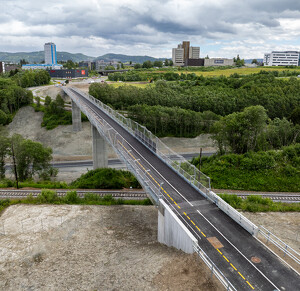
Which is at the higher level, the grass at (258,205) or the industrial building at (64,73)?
the industrial building at (64,73)

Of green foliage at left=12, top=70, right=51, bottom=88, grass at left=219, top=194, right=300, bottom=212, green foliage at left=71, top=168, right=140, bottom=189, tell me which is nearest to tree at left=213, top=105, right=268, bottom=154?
grass at left=219, top=194, right=300, bottom=212

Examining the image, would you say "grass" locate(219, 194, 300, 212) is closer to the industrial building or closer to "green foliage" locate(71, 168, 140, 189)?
"green foliage" locate(71, 168, 140, 189)

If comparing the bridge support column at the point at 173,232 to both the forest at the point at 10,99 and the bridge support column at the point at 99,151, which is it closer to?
the bridge support column at the point at 99,151

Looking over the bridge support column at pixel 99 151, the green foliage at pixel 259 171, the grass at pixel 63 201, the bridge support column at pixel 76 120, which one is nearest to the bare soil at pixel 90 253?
the grass at pixel 63 201

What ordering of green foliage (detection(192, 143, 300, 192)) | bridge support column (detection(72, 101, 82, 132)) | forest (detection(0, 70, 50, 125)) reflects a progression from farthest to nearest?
forest (detection(0, 70, 50, 125))
bridge support column (detection(72, 101, 82, 132))
green foliage (detection(192, 143, 300, 192))

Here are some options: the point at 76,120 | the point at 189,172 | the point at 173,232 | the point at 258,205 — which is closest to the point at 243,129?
the point at 258,205

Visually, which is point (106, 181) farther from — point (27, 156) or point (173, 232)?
point (173, 232)

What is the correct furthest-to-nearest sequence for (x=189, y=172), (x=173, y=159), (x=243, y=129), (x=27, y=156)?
(x=243, y=129) < (x=27, y=156) < (x=173, y=159) < (x=189, y=172)
